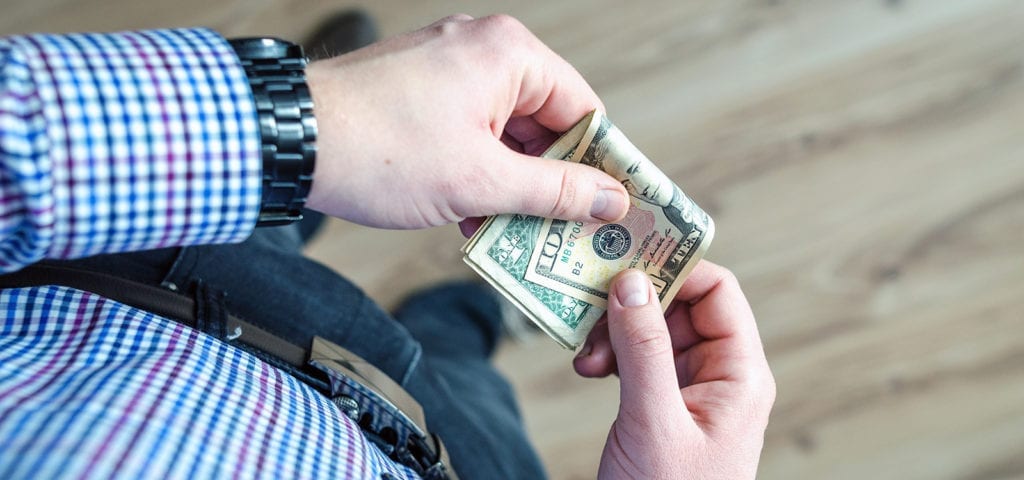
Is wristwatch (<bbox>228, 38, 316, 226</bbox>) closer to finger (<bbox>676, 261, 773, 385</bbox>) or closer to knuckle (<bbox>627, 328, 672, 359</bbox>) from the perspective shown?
knuckle (<bbox>627, 328, 672, 359</bbox>)

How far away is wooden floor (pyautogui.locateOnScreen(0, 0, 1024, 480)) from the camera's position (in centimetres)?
152

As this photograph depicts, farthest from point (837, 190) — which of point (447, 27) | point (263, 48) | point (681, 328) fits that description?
point (263, 48)

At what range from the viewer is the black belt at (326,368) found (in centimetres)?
72

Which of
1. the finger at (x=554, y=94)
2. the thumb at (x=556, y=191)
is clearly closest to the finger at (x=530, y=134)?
the finger at (x=554, y=94)

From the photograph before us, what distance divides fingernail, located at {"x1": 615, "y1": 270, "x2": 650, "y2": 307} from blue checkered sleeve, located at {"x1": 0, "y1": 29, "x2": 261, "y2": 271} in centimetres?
43

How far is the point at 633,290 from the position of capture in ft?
2.76

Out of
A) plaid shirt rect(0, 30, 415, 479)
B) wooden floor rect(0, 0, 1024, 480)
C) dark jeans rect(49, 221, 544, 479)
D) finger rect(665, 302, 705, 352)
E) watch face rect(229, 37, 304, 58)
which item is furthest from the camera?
wooden floor rect(0, 0, 1024, 480)

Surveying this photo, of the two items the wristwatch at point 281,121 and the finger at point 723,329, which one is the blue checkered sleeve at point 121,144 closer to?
the wristwatch at point 281,121

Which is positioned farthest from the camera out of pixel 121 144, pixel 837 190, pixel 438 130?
pixel 837 190

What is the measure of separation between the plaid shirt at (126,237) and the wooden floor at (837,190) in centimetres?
90

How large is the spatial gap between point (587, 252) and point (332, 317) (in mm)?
347

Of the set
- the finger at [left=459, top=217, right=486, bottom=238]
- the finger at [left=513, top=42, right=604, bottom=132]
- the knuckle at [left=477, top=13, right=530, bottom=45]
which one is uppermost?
the knuckle at [left=477, top=13, right=530, bottom=45]

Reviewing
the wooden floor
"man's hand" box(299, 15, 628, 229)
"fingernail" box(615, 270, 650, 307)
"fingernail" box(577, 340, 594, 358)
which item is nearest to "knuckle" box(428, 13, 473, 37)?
"man's hand" box(299, 15, 628, 229)

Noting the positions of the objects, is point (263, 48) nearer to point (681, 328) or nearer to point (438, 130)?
point (438, 130)
